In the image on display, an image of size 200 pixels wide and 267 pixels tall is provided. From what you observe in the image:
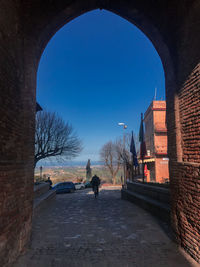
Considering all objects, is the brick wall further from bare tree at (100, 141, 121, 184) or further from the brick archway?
bare tree at (100, 141, 121, 184)

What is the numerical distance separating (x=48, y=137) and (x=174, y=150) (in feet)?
57.4

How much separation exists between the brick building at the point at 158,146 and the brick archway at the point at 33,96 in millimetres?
17444

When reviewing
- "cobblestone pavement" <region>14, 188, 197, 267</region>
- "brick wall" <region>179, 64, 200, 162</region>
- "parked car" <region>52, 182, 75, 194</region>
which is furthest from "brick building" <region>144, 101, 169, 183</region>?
"brick wall" <region>179, 64, 200, 162</region>

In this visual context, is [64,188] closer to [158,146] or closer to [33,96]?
[158,146]

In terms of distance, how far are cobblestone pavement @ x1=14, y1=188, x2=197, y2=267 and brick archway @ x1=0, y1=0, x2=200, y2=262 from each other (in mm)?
420

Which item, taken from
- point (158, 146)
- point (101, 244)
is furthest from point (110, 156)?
point (101, 244)

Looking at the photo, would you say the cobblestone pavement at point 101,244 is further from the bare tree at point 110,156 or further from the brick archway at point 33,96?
the bare tree at point 110,156

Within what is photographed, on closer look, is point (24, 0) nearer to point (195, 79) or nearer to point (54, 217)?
point (195, 79)

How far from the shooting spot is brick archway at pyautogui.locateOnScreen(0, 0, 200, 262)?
366 centimetres

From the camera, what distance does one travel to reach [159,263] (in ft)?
12.3

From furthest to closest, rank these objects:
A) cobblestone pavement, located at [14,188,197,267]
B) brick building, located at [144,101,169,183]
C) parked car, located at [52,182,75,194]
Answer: brick building, located at [144,101,169,183]
parked car, located at [52,182,75,194]
cobblestone pavement, located at [14,188,197,267]

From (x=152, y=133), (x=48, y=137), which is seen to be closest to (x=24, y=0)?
(x=48, y=137)

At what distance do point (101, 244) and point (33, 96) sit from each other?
4.00m

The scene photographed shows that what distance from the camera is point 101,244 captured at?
15.2 feet
